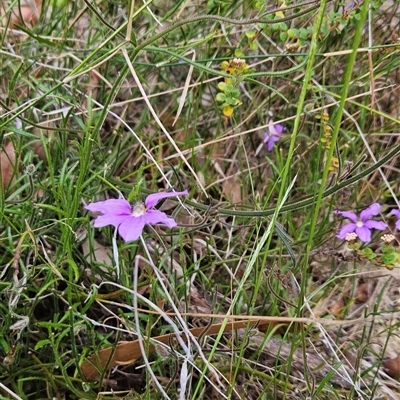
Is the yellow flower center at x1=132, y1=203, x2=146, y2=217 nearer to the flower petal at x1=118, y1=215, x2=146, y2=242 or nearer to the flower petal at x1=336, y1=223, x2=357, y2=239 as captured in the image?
the flower petal at x1=118, y1=215, x2=146, y2=242

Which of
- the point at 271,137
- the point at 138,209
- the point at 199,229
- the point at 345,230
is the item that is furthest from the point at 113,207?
the point at 271,137

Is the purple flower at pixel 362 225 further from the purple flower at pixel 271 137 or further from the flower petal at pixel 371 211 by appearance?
the purple flower at pixel 271 137

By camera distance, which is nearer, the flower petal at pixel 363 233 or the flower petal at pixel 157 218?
the flower petal at pixel 157 218

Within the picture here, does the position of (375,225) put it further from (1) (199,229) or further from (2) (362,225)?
(1) (199,229)

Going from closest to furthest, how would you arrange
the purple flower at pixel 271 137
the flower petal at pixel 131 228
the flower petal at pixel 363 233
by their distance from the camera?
the flower petal at pixel 131 228, the flower petal at pixel 363 233, the purple flower at pixel 271 137

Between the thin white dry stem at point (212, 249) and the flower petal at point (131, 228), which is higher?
the flower petal at point (131, 228)

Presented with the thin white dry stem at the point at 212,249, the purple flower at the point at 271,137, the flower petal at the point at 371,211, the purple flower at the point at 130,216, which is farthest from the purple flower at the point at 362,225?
the purple flower at the point at 130,216

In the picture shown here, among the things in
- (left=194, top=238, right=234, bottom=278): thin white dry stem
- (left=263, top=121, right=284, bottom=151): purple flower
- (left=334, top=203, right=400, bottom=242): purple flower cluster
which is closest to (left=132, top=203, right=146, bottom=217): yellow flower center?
(left=194, top=238, right=234, bottom=278): thin white dry stem
